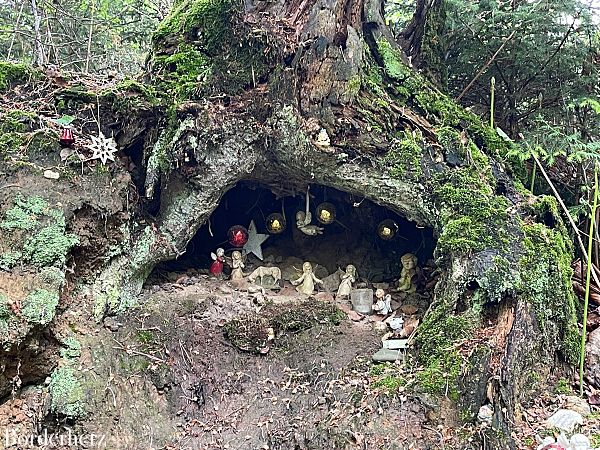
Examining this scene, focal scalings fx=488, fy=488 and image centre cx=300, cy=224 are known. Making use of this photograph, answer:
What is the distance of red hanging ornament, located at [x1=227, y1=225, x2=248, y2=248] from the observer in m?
5.02

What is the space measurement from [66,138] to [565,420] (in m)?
4.04

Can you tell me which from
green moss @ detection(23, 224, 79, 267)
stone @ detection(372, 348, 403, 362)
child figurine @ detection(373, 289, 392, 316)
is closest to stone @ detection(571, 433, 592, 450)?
stone @ detection(372, 348, 403, 362)

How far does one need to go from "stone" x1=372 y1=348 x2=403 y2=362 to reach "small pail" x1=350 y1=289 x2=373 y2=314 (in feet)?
2.46

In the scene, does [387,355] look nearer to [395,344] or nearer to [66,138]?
[395,344]

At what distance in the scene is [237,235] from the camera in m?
5.02

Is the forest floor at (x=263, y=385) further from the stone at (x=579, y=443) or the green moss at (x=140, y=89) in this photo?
the green moss at (x=140, y=89)

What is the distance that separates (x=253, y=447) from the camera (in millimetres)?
3199

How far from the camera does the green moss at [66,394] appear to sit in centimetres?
307

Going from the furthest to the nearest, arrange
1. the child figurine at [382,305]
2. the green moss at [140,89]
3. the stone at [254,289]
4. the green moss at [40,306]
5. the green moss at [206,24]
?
1. the stone at [254,289]
2. the child figurine at [382,305]
3. the green moss at [206,24]
4. the green moss at [140,89]
5. the green moss at [40,306]

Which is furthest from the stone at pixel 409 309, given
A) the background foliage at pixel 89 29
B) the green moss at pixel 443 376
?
the background foliage at pixel 89 29

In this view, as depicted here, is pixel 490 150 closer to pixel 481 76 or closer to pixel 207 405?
pixel 481 76

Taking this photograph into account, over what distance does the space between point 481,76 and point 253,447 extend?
4.50 m

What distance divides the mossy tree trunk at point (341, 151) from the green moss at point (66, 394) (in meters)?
0.63

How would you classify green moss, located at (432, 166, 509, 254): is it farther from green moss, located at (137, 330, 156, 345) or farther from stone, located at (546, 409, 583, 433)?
green moss, located at (137, 330, 156, 345)
